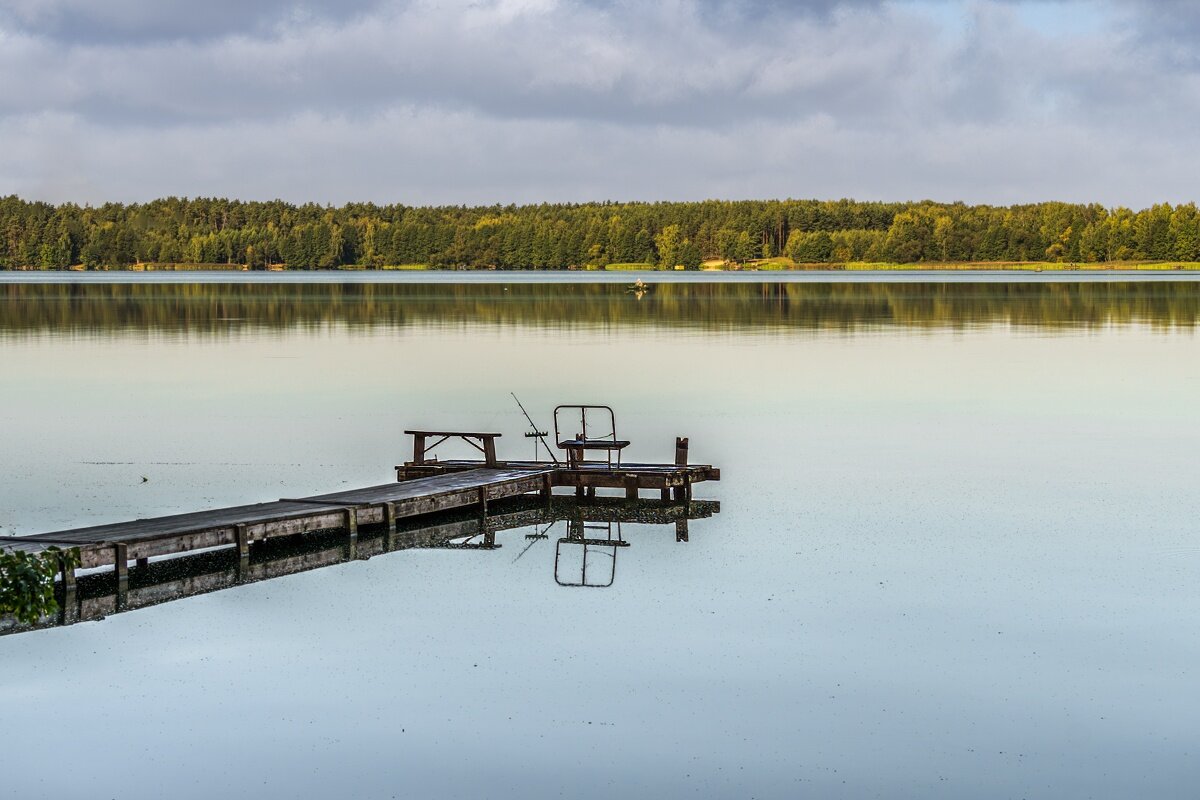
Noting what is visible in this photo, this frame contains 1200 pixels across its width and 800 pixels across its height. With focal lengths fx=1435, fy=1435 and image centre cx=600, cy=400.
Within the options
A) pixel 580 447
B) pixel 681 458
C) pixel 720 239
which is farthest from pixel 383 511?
pixel 720 239

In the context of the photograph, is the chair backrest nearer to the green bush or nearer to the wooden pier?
the wooden pier

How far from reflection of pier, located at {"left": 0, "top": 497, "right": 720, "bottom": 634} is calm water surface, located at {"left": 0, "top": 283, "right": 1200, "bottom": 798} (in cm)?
33

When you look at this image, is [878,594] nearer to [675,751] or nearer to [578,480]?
[675,751]

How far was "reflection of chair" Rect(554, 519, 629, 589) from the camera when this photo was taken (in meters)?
13.3

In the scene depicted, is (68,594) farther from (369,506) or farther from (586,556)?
(586,556)

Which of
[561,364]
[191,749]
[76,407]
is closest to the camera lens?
[191,749]

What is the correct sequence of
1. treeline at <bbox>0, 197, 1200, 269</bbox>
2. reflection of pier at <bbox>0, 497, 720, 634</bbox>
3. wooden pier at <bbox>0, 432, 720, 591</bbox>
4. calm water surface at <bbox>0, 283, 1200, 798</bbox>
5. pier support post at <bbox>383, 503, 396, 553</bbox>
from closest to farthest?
calm water surface at <bbox>0, 283, 1200, 798</bbox> → reflection of pier at <bbox>0, 497, 720, 634</bbox> → wooden pier at <bbox>0, 432, 720, 591</bbox> → pier support post at <bbox>383, 503, 396, 553</bbox> → treeline at <bbox>0, 197, 1200, 269</bbox>

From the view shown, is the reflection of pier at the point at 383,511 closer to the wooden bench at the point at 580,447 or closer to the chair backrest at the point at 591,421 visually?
the wooden bench at the point at 580,447

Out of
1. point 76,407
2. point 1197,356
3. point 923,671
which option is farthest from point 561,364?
point 923,671

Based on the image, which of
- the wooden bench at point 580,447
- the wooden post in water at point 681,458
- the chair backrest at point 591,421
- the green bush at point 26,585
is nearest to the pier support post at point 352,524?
the wooden bench at point 580,447

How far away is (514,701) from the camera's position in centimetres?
976

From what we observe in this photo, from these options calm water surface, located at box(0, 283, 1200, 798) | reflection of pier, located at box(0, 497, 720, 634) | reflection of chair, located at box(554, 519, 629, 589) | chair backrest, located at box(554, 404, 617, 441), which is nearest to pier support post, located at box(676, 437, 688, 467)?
reflection of pier, located at box(0, 497, 720, 634)

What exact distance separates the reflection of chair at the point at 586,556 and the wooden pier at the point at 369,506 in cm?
99

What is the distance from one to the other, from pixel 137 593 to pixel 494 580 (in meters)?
3.14
